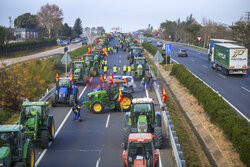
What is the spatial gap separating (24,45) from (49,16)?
45268 millimetres

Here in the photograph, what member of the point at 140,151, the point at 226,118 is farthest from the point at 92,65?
the point at 140,151

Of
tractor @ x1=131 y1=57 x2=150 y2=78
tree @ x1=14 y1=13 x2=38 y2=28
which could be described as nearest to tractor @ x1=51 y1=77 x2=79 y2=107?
tractor @ x1=131 y1=57 x2=150 y2=78

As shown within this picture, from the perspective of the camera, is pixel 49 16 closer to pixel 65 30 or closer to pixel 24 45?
pixel 65 30

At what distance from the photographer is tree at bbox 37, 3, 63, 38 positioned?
11938 centimetres

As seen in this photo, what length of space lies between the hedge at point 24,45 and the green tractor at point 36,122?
4943 cm

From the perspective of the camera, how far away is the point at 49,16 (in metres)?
120

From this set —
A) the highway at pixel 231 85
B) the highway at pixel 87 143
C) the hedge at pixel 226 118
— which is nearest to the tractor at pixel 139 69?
the hedge at pixel 226 118

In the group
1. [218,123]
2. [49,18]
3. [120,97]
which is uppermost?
[49,18]

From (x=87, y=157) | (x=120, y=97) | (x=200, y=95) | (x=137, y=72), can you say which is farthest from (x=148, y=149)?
(x=137, y=72)

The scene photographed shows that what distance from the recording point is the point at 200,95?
28766mm

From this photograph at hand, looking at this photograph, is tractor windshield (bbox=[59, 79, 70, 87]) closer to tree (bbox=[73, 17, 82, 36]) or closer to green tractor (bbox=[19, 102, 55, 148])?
green tractor (bbox=[19, 102, 55, 148])

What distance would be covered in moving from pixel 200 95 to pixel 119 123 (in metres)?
9.25

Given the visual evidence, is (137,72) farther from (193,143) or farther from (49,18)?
(49,18)

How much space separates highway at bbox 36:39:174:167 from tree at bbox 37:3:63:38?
98253mm
